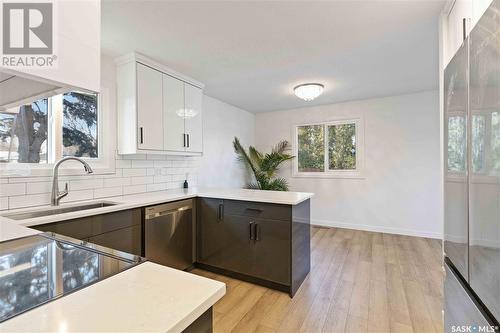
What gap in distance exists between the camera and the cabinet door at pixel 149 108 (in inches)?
95.6

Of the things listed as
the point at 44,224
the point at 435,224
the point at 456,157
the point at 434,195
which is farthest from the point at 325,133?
the point at 44,224

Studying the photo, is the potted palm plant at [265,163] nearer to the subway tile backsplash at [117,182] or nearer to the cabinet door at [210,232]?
the subway tile backsplash at [117,182]

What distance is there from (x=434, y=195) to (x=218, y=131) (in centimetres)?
361

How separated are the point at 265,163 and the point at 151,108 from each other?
2618mm

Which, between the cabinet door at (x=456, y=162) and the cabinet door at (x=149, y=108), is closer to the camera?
the cabinet door at (x=456, y=162)

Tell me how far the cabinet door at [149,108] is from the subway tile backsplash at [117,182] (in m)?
0.33

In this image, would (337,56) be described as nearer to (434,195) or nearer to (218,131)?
(218,131)

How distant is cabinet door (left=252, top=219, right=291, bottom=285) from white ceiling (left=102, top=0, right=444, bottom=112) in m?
1.67

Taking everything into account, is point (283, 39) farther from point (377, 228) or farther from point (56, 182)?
point (377, 228)

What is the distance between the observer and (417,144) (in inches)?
152

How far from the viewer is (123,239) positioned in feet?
6.39

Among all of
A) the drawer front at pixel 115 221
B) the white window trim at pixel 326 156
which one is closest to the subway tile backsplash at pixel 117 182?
the drawer front at pixel 115 221

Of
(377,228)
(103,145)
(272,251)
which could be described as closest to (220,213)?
(272,251)

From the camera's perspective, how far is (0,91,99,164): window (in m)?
1.86
